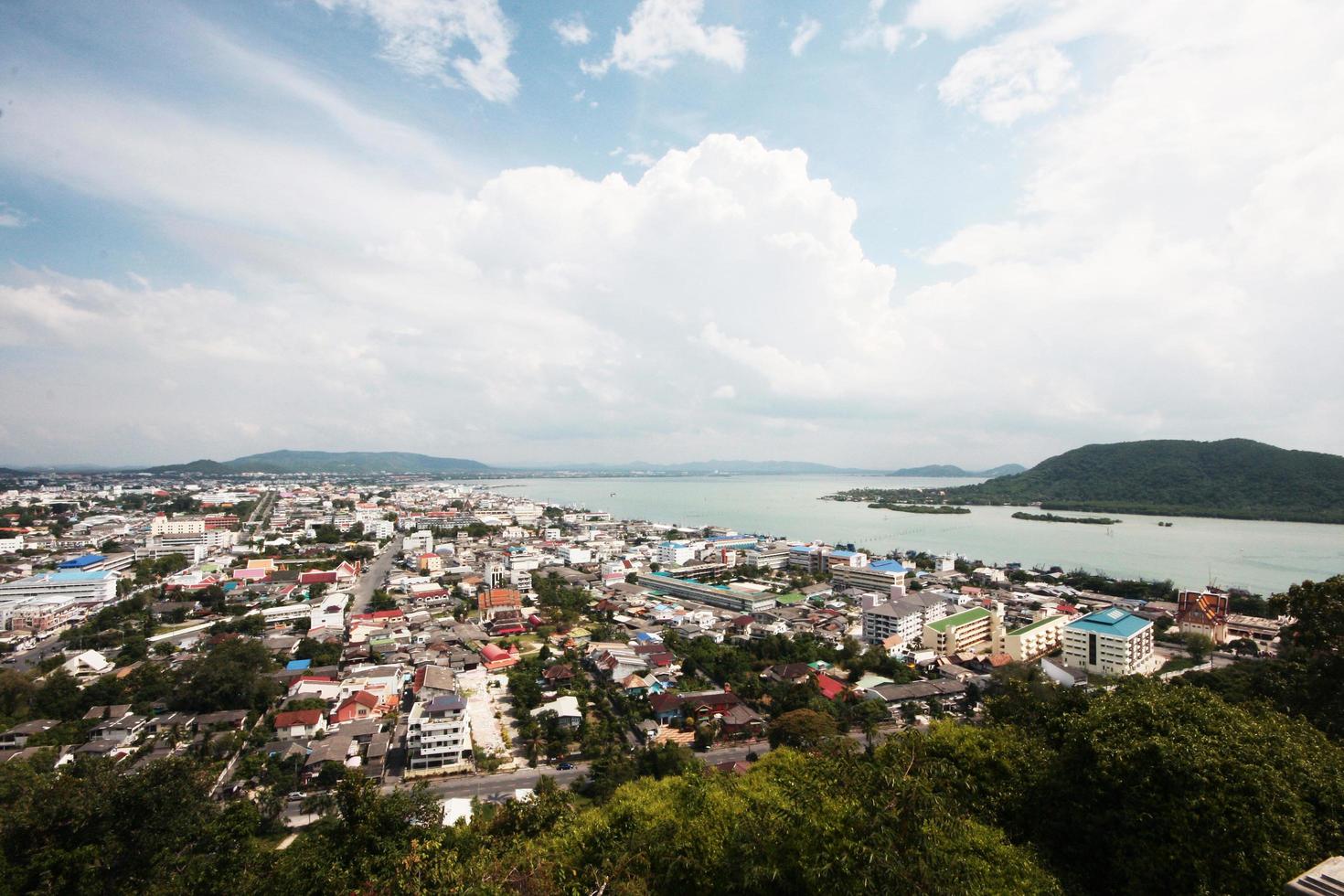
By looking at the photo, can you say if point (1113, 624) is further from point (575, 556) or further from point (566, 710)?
point (575, 556)

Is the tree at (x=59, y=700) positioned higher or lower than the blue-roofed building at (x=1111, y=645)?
lower

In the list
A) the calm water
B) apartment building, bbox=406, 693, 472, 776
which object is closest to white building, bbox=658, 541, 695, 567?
the calm water

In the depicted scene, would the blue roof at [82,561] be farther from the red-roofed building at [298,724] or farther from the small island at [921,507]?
the small island at [921,507]

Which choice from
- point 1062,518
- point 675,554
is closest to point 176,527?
point 675,554

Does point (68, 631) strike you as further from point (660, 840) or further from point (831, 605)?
point (831, 605)

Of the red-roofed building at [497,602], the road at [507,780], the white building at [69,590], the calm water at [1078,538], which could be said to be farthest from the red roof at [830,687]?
the white building at [69,590]

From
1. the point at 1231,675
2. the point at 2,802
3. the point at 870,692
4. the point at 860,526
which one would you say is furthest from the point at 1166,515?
the point at 2,802
